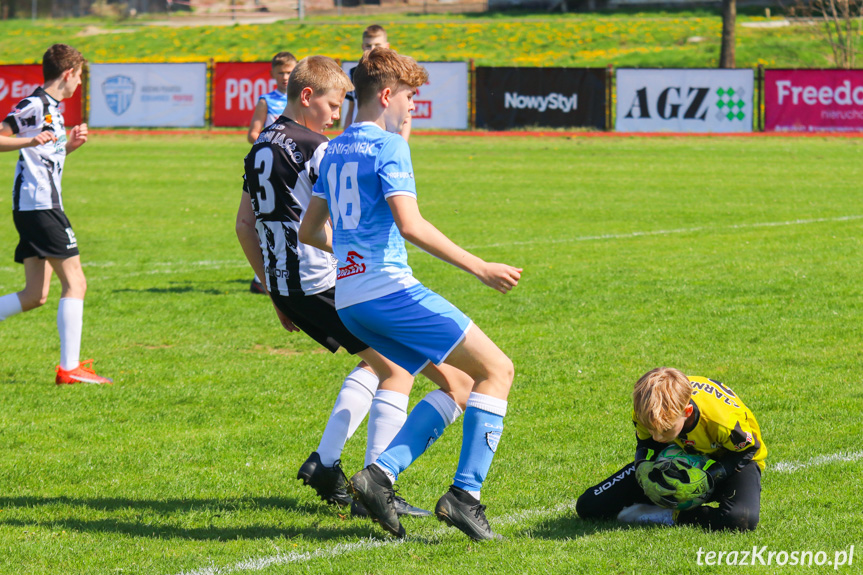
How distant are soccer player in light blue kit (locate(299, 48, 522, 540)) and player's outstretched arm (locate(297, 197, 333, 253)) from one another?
0.30 feet

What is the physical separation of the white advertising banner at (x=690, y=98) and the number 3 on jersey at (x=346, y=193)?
81.6 ft

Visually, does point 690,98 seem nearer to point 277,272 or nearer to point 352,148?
point 277,272

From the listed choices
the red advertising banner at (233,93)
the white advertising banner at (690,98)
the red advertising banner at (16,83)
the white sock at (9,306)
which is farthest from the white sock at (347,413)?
the red advertising banner at (16,83)

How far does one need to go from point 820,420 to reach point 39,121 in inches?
223

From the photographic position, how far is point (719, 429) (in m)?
4.32

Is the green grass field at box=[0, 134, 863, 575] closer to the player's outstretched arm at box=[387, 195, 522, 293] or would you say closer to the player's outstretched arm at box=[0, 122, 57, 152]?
the player's outstretched arm at box=[387, 195, 522, 293]

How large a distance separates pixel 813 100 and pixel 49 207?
82.2ft

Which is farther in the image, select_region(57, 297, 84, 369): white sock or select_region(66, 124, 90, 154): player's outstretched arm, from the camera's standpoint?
select_region(57, 297, 84, 369): white sock

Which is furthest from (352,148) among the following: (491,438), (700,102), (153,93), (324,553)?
(153,93)

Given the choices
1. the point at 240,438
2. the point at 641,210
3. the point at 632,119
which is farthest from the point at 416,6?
the point at 240,438

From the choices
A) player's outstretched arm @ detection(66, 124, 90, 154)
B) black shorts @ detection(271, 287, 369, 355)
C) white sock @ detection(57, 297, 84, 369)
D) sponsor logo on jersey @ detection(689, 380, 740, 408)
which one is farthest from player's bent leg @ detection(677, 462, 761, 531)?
player's outstretched arm @ detection(66, 124, 90, 154)

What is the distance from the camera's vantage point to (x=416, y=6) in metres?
72.6

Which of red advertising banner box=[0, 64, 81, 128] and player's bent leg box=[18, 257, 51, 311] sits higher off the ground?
red advertising banner box=[0, 64, 81, 128]

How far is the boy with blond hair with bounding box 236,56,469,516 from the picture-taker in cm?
470
